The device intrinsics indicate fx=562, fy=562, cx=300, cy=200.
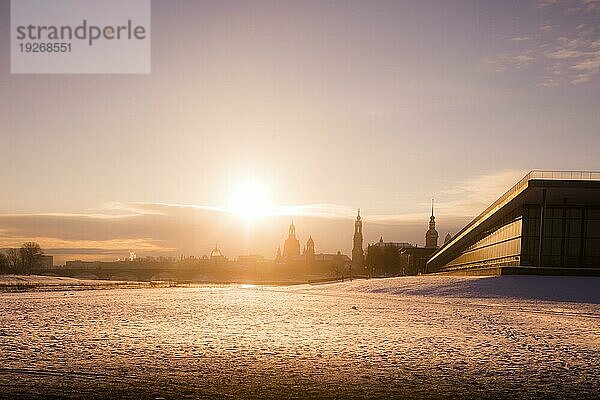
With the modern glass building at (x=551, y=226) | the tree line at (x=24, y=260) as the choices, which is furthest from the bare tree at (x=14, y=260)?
the modern glass building at (x=551, y=226)

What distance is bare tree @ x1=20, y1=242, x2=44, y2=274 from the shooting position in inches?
5743

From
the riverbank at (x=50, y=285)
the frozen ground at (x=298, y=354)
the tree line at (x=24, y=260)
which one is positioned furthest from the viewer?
the tree line at (x=24, y=260)

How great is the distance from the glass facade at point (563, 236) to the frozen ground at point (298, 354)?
31613 mm

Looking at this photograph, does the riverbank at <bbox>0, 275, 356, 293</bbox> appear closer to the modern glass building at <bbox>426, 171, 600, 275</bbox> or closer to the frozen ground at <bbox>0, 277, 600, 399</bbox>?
the modern glass building at <bbox>426, 171, 600, 275</bbox>

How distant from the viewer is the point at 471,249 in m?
88.8

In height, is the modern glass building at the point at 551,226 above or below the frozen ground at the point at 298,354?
above

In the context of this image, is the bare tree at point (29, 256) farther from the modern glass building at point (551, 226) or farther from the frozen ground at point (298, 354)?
the frozen ground at point (298, 354)

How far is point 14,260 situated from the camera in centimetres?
16062

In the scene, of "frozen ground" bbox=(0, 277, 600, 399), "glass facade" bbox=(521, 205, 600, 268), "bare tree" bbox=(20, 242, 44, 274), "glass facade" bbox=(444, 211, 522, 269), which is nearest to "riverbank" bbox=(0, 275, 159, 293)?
"frozen ground" bbox=(0, 277, 600, 399)

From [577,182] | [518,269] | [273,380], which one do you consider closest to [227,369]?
[273,380]

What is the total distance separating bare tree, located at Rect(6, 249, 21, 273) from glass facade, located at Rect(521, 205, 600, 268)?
130 m

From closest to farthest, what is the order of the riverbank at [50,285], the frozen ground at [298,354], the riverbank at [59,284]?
the frozen ground at [298,354] → the riverbank at [50,285] → the riverbank at [59,284]

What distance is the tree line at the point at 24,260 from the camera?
144 meters

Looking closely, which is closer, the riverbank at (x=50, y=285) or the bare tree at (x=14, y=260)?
A: the riverbank at (x=50, y=285)
